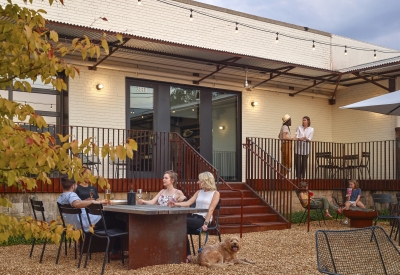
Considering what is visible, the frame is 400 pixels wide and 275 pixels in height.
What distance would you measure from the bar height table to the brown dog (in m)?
0.38

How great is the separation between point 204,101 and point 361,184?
4.72 meters

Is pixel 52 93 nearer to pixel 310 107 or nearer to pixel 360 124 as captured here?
pixel 310 107

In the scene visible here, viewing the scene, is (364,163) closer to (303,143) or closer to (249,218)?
(303,143)

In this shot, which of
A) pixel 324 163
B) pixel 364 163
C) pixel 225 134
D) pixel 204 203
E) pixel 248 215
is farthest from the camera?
pixel 364 163

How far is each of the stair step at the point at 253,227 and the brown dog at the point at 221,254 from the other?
3397 mm

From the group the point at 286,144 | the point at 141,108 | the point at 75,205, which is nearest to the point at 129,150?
the point at 75,205

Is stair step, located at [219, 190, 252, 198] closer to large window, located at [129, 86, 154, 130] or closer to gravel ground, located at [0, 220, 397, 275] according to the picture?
gravel ground, located at [0, 220, 397, 275]

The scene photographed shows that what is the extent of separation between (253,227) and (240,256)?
295cm

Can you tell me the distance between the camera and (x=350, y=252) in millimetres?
4539

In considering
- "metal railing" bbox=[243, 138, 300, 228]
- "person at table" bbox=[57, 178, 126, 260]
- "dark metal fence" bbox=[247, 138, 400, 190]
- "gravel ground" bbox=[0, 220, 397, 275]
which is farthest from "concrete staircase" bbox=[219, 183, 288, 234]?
"person at table" bbox=[57, 178, 126, 260]

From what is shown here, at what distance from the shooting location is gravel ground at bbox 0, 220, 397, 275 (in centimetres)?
675

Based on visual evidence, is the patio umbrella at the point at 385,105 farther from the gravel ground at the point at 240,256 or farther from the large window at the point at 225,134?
the large window at the point at 225,134

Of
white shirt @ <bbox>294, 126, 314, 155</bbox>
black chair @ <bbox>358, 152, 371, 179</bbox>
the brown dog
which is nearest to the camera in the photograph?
the brown dog

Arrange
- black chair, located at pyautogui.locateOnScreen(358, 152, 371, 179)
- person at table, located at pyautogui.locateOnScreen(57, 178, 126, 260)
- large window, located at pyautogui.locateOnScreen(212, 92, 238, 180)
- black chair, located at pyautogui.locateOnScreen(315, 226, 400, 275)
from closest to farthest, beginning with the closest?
black chair, located at pyautogui.locateOnScreen(315, 226, 400, 275) < person at table, located at pyautogui.locateOnScreen(57, 178, 126, 260) < black chair, located at pyautogui.locateOnScreen(358, 152, 371, 179) < large window, located at pyautogui.locateOnScreen(212, 92, 238, 180)
